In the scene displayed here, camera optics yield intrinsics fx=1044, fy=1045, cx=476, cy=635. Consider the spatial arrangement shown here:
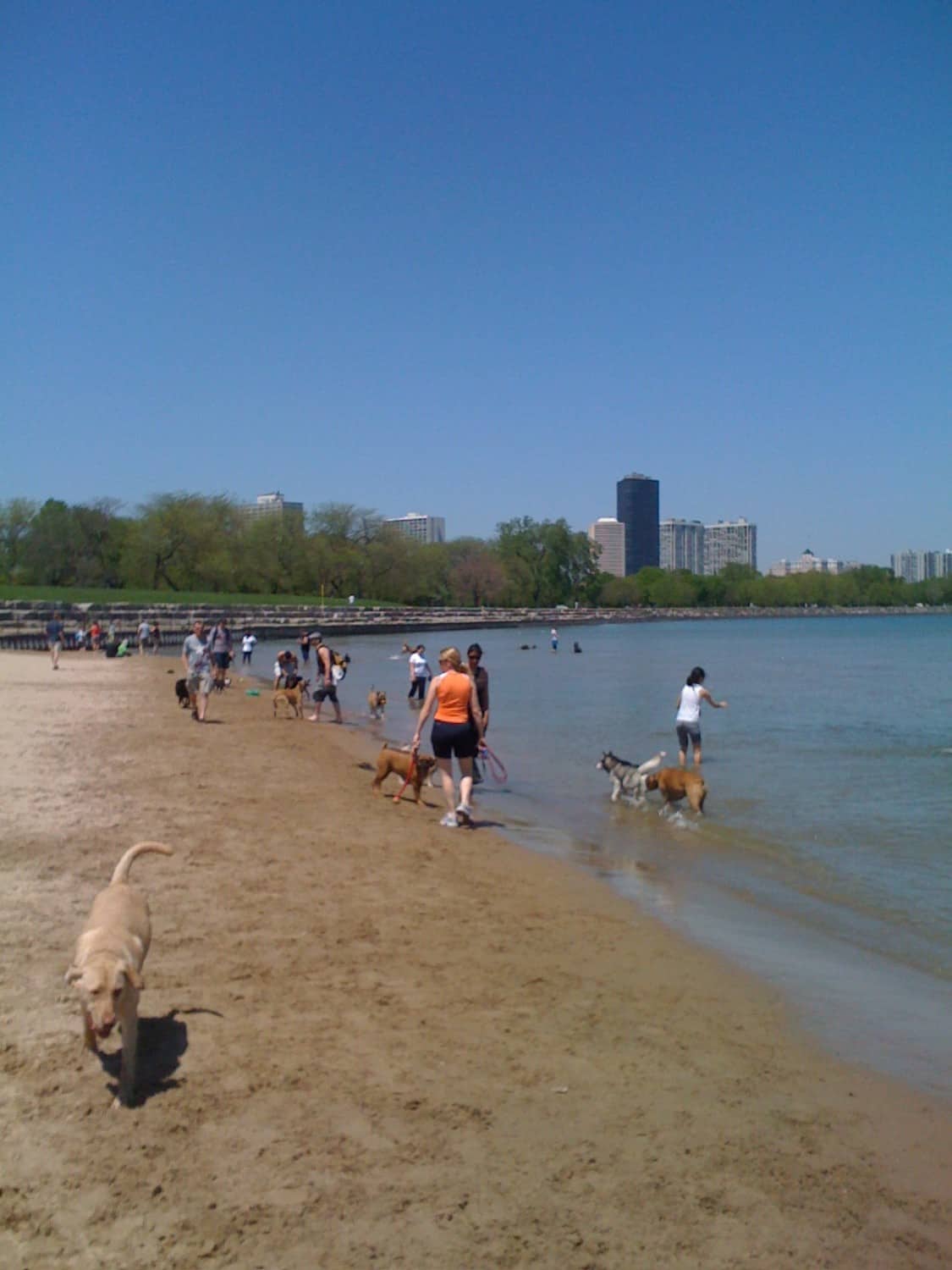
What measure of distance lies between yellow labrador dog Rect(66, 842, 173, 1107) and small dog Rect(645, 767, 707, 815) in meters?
8.40

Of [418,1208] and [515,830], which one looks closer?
[418,1208]

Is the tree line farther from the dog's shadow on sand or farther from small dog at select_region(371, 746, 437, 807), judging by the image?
the dog's shadow on sand

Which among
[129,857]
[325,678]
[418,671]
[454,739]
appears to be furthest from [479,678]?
[418,671]

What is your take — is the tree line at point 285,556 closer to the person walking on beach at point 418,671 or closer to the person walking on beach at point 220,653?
the person walking on beach at point 220,653

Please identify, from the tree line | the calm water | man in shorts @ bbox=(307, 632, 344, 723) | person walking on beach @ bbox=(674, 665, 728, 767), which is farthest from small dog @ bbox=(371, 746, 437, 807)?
the tree line

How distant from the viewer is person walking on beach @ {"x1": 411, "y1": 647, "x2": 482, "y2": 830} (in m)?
10.0

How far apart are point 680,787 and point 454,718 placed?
3.40m

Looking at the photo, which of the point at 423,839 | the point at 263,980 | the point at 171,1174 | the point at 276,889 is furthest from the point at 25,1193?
the point at 423,839

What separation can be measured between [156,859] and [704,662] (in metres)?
48.0

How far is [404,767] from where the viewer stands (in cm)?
1173

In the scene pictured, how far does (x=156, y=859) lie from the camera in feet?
25.4

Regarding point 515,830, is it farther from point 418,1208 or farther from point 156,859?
point 418,1208

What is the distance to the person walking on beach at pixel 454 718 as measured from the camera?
10039 millimetres

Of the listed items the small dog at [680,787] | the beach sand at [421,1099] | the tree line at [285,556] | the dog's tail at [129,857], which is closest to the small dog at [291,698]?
the small dog at [680,787]
